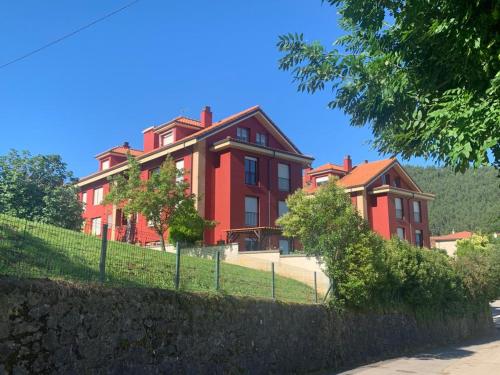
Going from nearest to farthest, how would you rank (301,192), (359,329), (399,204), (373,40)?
(373,40)
(359,329)
(301,192)
(399,204)

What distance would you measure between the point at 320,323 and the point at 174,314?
6.26 m

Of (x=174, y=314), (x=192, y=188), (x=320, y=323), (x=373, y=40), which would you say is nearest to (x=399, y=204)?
(x=192, y=188)

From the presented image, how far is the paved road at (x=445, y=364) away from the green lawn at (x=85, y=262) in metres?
2.95

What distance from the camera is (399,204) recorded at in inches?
1905

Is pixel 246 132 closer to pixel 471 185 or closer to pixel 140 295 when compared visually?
pixel 140 295

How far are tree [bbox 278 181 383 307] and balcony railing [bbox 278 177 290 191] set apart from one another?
17.8 meters

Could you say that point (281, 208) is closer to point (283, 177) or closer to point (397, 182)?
point (283, 177)

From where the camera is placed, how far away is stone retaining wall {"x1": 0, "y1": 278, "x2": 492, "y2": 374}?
777 centimetres

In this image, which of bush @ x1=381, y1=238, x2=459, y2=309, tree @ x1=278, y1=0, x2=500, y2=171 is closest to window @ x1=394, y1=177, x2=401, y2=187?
bush @ x1=381, y1=238, x2=459, y2=309

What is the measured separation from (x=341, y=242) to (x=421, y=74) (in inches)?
436

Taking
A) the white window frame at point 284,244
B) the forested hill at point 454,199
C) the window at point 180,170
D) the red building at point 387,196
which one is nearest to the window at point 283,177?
the white window frame at point 284,244

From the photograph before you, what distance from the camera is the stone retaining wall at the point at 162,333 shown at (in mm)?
7773

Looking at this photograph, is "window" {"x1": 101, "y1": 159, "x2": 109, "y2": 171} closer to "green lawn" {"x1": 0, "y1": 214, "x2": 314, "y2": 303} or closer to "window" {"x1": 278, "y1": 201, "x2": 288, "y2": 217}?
"window" {"x1": 278, "y1": 201, "x2": 288, "y2": 217}

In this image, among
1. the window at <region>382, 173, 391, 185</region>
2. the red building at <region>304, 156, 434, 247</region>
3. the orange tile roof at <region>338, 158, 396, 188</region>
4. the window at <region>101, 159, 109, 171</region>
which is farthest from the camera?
the window at <region>382, 173, 391, 185</region>
